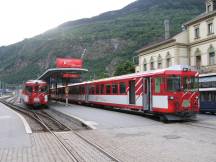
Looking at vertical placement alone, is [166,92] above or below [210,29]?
below

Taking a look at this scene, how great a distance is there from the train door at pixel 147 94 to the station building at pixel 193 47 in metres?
19.7

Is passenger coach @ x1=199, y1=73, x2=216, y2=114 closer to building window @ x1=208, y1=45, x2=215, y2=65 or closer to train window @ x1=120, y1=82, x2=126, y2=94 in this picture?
train window @ x1=120, y1=82, x2=126, y2=94

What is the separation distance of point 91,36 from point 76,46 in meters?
8.07

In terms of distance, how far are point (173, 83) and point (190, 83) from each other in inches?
41.6

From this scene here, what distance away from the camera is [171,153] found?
9312mm

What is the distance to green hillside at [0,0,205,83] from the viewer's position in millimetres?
117312

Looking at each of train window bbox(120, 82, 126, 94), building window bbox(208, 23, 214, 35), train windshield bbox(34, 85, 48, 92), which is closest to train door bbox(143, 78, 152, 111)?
train window bbox(120, 82, 126, 94)

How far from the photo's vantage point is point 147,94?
19281mm

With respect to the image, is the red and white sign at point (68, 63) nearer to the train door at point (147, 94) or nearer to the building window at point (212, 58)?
the building window at point (212, 58)

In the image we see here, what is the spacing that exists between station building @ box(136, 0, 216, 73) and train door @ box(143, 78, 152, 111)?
19701 mm

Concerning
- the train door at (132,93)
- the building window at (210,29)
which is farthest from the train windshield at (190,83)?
the building window at (210,29)

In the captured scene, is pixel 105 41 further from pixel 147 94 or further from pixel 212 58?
pixel 147 94

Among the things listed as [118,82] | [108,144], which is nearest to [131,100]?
[118,82]

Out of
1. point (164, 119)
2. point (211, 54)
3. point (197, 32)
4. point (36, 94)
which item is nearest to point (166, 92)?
point (164, 119)
